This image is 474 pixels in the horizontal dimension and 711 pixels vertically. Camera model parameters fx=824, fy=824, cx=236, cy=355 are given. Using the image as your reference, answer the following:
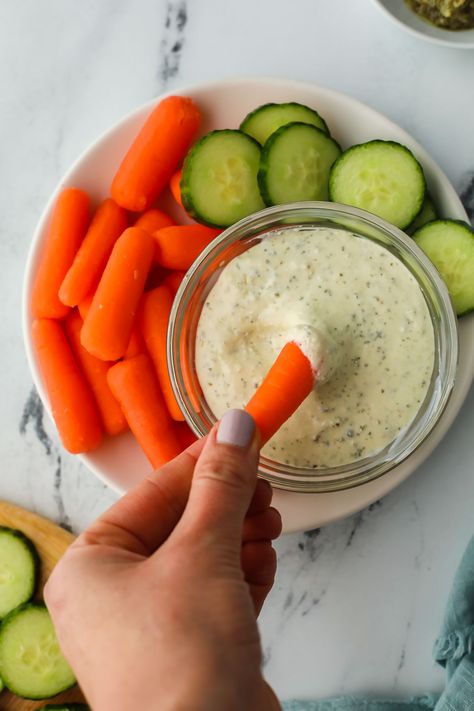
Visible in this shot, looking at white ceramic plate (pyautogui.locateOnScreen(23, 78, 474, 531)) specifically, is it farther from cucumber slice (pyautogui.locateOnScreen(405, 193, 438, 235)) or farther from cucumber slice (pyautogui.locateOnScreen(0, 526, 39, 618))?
cucumber slice (pyautogui.locateOnScreen(0, 526, 39, 618))

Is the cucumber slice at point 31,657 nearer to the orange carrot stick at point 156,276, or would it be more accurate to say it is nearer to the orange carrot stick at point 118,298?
the orange carrot stick at point 118,298

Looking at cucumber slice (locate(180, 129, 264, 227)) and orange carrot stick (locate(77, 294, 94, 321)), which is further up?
cucumber slice (locate(180, 129, 264, 227))

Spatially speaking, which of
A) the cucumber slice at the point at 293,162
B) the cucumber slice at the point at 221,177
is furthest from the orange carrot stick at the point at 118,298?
the cucumber slice at the point at 293,162

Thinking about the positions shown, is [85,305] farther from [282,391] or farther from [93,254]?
[282,391]

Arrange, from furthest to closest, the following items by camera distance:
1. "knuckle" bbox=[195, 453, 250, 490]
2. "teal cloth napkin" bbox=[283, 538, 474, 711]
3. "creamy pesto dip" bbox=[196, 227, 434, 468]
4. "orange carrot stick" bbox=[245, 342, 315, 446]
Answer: "teal cloth napkin" bbox=[283, 538, 474, 711]
"creamy pesto dip" bbox=[196, 227, 434, 468]
"orange carrot stick" bbox=[245, 342, 315, 446]
"knuckle" bbox=[195, 453, 250, 490]

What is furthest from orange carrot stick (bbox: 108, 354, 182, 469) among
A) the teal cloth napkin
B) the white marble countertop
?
the teal cloth napkin

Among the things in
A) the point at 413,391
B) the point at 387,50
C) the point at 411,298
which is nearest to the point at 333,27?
the point at 387,50

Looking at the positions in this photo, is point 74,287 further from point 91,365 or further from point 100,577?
point 100,577
